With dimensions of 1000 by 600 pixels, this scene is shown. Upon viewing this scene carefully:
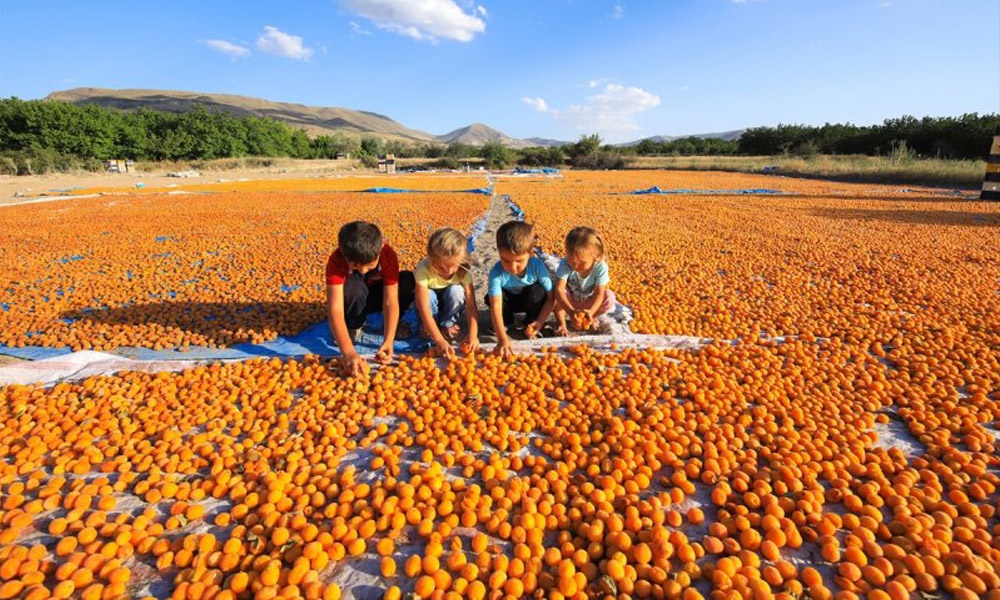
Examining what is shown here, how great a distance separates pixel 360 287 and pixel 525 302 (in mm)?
1284

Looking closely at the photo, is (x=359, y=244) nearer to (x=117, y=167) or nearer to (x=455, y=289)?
(x=455, y=289)

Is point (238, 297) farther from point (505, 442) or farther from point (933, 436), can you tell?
point (933, 436)

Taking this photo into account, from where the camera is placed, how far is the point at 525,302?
12.1 ft

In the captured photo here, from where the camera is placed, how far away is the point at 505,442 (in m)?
2.23

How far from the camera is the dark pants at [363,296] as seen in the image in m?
3.43

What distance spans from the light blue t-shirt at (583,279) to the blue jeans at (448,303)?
2.56 ft

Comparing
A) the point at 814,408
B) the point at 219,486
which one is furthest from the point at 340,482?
the point at 814,408

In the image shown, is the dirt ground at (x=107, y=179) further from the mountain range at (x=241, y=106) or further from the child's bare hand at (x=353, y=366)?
the mountain range at (x=241, y=106)

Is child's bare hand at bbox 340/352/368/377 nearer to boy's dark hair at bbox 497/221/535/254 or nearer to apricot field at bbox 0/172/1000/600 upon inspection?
apricot field at bbox 0/172/1000/600

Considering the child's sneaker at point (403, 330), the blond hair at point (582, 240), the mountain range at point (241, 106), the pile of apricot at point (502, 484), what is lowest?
the pile of apricot at point (502, 484)

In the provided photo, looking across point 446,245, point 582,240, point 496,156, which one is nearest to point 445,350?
point 446,245

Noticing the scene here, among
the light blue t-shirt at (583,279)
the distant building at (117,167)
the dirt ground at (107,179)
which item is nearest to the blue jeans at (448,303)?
the light blue t-shirt at (583,279)

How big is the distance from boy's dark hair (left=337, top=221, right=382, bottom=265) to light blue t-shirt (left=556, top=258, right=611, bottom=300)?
1.38m

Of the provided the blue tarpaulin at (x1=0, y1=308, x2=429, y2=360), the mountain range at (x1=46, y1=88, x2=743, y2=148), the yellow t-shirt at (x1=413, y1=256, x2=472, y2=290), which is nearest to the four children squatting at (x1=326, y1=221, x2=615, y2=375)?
the yellow t-shirt at (x1=413, y1=256, x2=472, y2=290)
